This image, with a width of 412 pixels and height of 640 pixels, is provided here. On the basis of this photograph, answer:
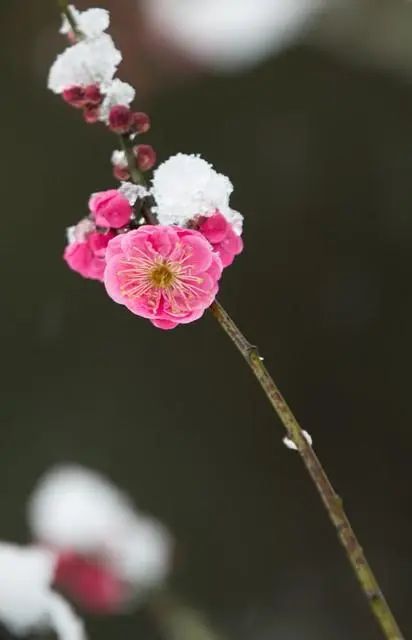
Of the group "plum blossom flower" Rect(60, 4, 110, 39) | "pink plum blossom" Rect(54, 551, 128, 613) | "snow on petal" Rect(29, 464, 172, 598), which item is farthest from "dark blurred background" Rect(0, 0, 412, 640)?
"plum blossom flower" Rect(60, 4, 110, 39)

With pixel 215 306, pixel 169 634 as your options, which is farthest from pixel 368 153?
pixel 215 306

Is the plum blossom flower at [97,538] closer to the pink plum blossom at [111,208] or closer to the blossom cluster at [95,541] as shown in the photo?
the blossom cluster at [95,541]

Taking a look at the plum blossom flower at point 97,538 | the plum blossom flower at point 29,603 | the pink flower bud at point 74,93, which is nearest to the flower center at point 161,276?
the pink flower bud at point 74,93

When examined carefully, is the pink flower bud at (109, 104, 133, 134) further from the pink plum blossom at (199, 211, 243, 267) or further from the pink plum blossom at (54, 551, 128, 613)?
the pink plum blossom at (54, 551, 128, 613)

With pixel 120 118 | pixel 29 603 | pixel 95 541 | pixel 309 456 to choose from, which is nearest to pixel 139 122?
pixel 120 118

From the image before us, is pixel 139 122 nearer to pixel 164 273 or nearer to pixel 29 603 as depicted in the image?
pixel 164 273

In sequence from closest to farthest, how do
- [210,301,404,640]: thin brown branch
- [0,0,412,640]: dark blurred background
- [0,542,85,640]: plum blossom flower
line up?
1. [210,301,404,640]: thin brown branch
2. [0,542,85,640]: plum blossom flower
3. [0,0,412,640]: dark blurred background

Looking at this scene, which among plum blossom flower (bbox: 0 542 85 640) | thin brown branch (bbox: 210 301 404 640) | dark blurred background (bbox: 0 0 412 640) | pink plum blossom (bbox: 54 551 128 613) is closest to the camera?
thin brown branch (bbox: 210 301 404 640)
